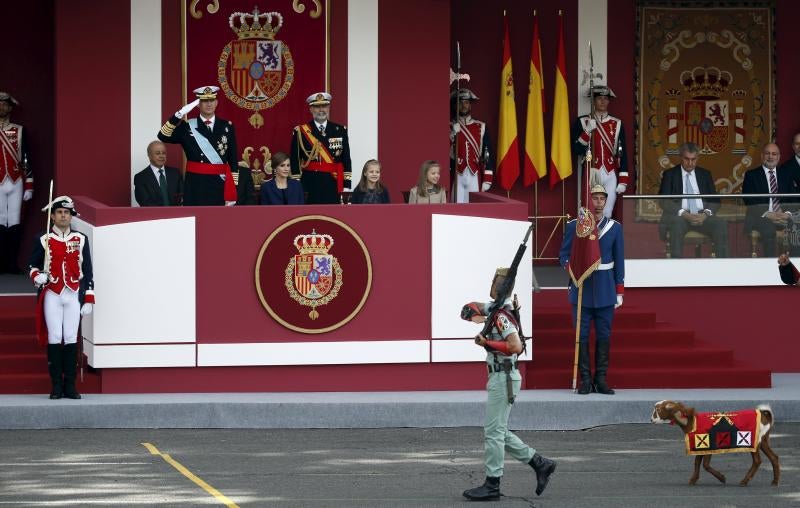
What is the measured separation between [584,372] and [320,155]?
3672 mm

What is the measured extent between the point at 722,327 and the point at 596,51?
4.73 m

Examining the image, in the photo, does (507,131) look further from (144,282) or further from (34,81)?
(144,282)

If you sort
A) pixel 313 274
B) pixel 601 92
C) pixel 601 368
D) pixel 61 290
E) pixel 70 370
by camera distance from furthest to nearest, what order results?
pixel 601 92
pixel 313 274
pixel 601 368
pixel 70 370
pixel 61 290

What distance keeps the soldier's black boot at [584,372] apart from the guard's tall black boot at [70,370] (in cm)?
475

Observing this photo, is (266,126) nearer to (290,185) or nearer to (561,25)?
(290,185)

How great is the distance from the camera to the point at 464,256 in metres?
18.9

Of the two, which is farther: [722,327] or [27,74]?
[27,74]

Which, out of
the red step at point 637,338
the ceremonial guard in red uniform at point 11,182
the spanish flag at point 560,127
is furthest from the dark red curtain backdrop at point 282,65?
the red step at point 637,338

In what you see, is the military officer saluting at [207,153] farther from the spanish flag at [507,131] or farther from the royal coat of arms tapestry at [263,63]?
the spanish flag at [507,131]

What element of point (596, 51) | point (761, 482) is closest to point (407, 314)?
point (761, 482)

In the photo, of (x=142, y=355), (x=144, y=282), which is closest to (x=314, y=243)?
(x=144, y=282)

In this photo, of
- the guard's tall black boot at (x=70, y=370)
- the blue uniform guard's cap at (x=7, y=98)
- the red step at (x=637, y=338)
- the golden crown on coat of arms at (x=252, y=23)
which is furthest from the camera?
the blue uniform guard's cap at (x=7, y=98)

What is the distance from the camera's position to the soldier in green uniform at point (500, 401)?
46.3 ft

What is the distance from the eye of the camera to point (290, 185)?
19297 millimetres
